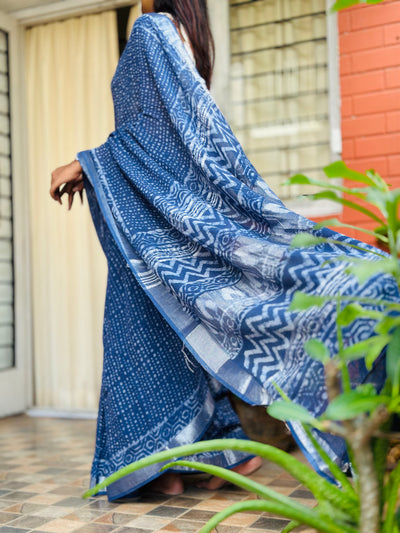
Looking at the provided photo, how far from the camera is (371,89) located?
2.82m

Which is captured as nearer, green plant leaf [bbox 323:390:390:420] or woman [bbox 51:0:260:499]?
green plant leaf [bbox 323:390:390:420]

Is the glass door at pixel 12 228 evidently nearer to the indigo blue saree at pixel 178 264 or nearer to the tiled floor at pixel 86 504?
the tiled floor at pixel 86 504

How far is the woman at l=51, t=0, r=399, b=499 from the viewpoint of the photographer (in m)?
1.43

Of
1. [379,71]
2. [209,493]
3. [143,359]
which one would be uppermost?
[379,71]

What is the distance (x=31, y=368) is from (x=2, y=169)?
3.84 ft

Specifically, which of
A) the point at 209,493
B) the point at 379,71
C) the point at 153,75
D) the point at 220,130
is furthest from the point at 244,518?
the point at 379,71

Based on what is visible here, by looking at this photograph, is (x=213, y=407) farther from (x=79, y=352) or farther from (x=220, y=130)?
(x=79, y=352)

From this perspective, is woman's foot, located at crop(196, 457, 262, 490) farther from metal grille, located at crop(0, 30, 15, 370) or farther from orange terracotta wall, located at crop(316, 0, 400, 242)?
metal grille, located at crop(0, 30, 15, 370)

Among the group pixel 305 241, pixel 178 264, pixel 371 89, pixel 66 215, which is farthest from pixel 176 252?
pixel 66 215

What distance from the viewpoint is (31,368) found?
3775 millimetres

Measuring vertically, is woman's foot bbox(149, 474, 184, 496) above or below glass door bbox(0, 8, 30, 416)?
below

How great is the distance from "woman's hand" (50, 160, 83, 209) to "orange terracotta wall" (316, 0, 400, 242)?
1352mm

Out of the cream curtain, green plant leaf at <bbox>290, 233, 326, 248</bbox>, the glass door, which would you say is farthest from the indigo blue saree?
the glass door

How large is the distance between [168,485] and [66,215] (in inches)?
81.1
